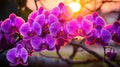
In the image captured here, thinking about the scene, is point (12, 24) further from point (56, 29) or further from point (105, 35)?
point (105, 35)

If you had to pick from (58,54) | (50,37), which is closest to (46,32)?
(50,37)

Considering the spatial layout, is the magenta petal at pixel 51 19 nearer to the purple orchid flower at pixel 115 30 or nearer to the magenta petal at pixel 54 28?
the magenta petal at pixel 54 28

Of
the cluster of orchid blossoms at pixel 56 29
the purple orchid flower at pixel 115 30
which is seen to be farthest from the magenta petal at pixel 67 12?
the purple orchid flower at pixel 115 30

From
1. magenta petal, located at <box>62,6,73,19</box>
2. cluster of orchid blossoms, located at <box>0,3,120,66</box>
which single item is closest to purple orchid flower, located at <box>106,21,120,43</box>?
cluster of orchid blossoms, located at <box>0,3,120,66</box>

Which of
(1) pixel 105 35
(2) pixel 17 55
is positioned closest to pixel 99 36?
(1) pixel 105 35

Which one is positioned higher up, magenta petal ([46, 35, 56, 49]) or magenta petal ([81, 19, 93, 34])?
magenta petal ([81, 19, 93, 34])

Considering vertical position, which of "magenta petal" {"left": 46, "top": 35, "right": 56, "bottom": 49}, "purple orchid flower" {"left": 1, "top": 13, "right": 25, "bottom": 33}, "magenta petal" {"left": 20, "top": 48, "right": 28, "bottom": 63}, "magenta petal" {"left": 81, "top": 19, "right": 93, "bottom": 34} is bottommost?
"magenta petal" {"left": 20, "top": 48, "right": 28, "bottom": 63}

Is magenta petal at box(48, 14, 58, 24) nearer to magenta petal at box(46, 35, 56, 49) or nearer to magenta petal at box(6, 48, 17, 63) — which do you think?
magenta petal at box(46, 35, 56, 49)
